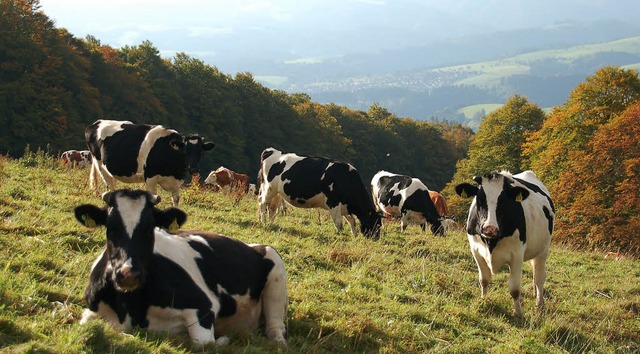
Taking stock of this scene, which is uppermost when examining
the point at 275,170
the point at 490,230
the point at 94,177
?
the point at 490,230

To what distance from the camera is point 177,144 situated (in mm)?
15891

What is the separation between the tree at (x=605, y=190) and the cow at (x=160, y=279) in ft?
97.5

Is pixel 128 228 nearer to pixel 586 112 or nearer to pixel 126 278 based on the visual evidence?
pixel 126 278

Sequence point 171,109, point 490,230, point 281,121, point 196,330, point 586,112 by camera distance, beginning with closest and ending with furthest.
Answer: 1. point 196,330
2. point 490,230
3. point 586,112
4. point 171,109
5. point 281,121

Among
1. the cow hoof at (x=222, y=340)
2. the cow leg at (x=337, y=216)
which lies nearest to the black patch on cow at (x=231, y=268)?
the cow hoof at (x=222, y=340)

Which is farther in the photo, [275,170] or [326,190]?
[275,170]

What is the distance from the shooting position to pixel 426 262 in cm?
1315

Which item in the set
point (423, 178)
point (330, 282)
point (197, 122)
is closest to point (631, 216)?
point (330, 282)

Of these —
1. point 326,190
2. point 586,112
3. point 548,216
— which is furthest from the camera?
point 586,112

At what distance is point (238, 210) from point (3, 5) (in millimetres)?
39376

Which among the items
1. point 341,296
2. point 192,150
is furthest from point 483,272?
point 192,150

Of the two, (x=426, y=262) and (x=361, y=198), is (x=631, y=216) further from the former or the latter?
(x=426, y=262)

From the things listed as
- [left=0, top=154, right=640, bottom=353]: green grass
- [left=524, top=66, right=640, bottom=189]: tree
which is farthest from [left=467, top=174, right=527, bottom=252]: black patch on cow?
[left=524, top=66, right=640, bottom=189]: tree

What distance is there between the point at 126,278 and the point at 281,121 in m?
69.5
